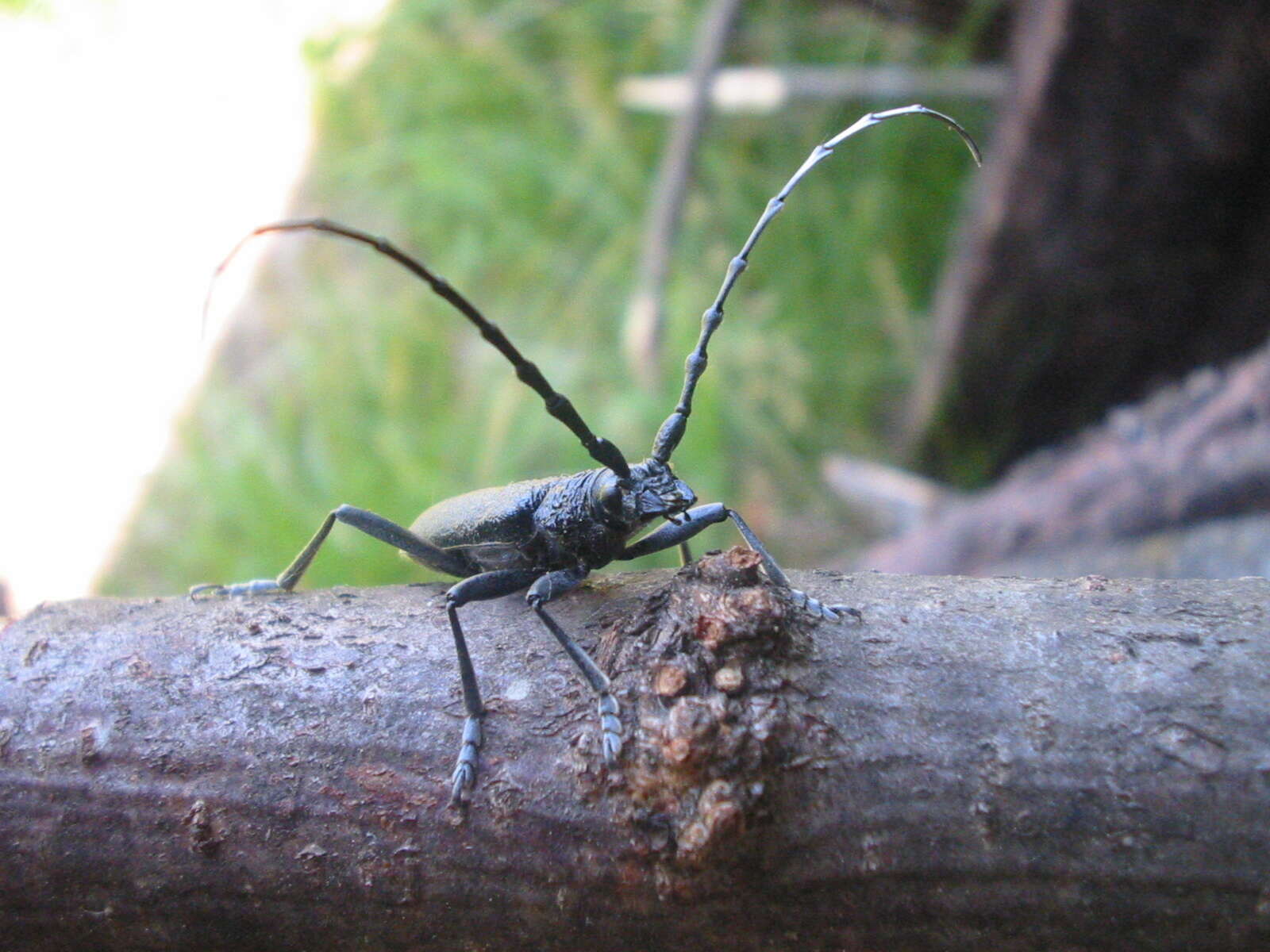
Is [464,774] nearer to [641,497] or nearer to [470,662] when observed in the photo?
[470,662]

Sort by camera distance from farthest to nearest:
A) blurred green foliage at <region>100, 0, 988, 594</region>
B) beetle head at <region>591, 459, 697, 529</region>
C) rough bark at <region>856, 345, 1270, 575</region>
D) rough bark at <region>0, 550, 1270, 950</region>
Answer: blurred green foliage at <region>100, 0, 988, 594</region> < rough bark at <region>856, 345, 1270, 575</region> < beetle head at <region>591, 459, 697, 529</region> < rough bark at <region>0, 550, 1270, 950</region>

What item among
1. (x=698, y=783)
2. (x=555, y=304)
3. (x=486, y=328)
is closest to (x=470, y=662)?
(x=698, y=783)

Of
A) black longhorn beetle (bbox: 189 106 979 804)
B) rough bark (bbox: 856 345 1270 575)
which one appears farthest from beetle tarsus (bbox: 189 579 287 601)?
rough bark (bbox: 856 345 1270 575)

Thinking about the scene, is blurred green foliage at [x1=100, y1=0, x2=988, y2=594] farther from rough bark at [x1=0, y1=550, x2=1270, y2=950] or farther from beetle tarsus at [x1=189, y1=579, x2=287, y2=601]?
rough bark at [x1=0, y1=550, x2=1270, y2=950]

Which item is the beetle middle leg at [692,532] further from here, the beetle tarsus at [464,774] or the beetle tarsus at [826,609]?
the beetle tarsus at [464,774]

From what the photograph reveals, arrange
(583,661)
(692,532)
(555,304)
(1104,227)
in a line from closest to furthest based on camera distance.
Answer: (583,661) < (692,532) < (1104,227) < (555,304)

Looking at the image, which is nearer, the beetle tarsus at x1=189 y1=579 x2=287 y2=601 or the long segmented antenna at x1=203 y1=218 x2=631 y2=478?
the long segmented antenna at x1=203 y1=218 x2=631 y2=478

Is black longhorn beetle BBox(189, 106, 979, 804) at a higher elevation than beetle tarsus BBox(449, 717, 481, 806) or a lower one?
higher
